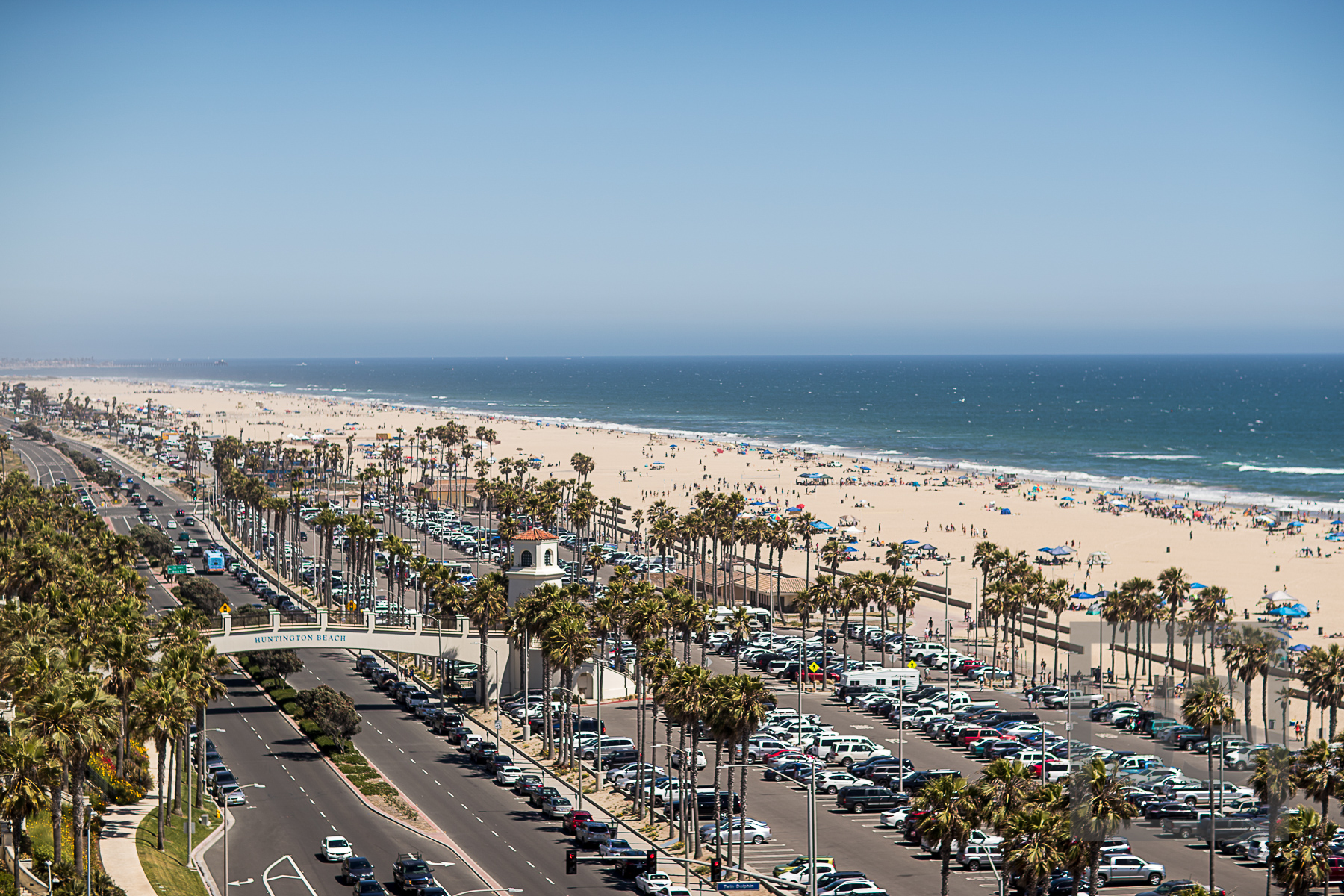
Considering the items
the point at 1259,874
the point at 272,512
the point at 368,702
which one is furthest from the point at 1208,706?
the point at 272,512

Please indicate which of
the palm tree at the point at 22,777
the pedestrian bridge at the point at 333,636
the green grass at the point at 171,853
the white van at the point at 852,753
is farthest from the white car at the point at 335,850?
the pedestrian bridge at the point at 333,636

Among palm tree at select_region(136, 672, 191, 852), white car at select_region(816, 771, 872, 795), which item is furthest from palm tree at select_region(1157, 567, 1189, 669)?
palm tree at select_region(136, 672, 191, 852)

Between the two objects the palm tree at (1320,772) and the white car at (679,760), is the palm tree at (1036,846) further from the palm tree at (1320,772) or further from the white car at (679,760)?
the white car at (679,760)

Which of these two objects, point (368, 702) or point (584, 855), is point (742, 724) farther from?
point (368, 702)

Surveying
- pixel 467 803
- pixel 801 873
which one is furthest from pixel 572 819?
pixel 801 873

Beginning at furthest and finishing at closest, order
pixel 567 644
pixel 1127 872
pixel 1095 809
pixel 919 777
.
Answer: pixel 567 644, pixel 919 777, pixel 1127 872, pixel 1095 809

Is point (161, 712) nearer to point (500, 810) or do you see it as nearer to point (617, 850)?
point (500, 810)
